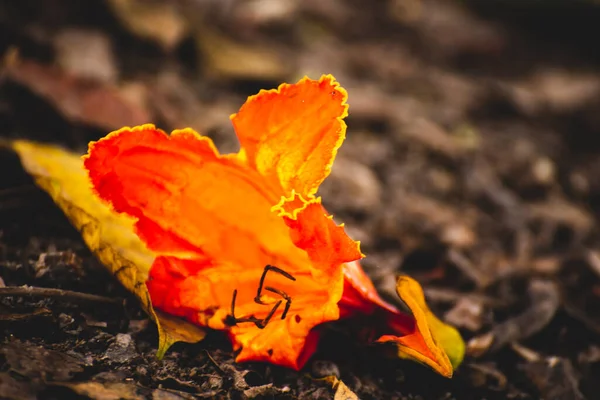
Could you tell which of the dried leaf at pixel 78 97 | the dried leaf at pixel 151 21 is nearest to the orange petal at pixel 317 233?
the dried leaf at pixel 78 97

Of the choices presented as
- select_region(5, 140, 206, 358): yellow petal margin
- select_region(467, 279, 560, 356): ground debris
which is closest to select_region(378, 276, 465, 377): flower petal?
select_region(467, 279, 560, 356): ground debris

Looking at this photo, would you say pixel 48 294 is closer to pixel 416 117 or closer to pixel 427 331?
pixel 427 331

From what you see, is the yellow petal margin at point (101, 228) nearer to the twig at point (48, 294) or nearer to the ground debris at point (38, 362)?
the twig at point (48, 294)

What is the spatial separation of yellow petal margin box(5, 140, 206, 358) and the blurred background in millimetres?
110

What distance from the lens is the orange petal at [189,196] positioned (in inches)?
64.0

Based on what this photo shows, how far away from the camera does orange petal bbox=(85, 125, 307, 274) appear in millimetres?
1626

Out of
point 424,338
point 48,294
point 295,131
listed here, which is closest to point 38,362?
point 48,294

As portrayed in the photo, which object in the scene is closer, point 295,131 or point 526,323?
point 295,131

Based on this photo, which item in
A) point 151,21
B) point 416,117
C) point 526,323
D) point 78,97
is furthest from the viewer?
point 416,117

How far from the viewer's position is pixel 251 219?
1789 millimetres

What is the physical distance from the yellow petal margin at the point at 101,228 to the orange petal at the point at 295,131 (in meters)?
0.42

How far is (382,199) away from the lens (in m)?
3.26

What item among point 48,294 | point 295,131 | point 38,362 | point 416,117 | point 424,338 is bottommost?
point 38,362

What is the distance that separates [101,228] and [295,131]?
2.14ft
